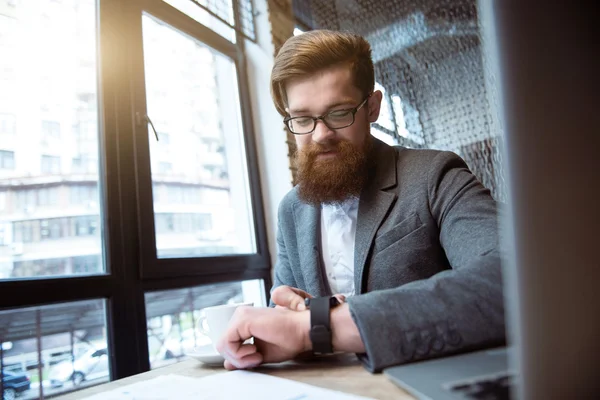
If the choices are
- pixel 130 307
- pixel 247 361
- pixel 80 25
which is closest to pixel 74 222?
pixel 130 307

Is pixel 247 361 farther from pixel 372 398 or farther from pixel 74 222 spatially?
pixel 74 222

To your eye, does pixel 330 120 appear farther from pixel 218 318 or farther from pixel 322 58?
pixel 218 318

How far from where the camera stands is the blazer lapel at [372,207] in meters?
1.10

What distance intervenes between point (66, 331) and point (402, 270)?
3.62 ft

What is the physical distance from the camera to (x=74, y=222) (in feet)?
4.89

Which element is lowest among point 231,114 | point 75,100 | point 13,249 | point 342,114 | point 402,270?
point 402,270

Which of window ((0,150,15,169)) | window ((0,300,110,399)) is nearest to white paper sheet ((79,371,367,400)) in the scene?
window ((0,300,110,399))

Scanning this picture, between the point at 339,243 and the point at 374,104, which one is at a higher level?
the point at 374,104

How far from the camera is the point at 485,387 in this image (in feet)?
1.27

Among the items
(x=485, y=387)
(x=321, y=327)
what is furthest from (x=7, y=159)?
(x=485, y=387)

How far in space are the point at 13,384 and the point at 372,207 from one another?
1166 millimetres

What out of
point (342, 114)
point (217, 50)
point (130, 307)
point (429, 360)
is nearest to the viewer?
point (429, 360)

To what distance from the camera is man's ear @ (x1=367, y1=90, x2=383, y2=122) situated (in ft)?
4.51

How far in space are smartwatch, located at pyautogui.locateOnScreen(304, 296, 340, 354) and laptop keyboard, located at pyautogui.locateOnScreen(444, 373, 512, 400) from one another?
A: 0.21 metres
